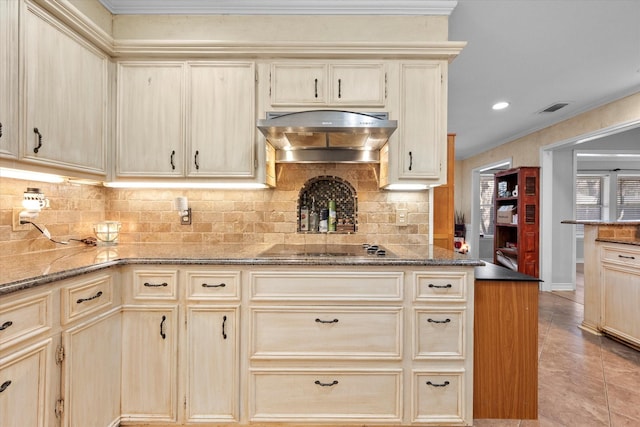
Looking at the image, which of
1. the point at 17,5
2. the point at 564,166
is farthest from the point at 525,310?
the point at 564,166

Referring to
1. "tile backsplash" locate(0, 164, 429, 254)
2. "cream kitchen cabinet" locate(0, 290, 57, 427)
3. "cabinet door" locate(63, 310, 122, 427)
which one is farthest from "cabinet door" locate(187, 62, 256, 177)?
"cream kitchen cabinet" locate(0, 290, 57, 427)

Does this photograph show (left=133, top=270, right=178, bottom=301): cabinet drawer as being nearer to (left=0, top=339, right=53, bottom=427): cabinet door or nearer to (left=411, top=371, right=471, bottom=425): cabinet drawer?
(left=0, top=339, right=53, bottom=427): cabinet door

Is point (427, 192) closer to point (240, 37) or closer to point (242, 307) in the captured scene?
point (242, 307)

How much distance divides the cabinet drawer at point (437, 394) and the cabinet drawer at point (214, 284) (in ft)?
3.73

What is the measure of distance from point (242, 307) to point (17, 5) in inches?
75.3

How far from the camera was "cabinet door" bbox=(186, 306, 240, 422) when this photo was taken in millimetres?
1805

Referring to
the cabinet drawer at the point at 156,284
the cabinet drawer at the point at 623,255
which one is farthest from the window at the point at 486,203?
the cabinet drawer at the point at 156,284

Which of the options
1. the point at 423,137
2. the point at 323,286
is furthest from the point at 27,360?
the point at 423,137

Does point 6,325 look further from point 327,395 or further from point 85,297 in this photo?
point 327,395

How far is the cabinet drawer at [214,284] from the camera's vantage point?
1808 mm

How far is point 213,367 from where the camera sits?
181cm

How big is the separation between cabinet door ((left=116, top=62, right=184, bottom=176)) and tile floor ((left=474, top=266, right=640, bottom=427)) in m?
2.64

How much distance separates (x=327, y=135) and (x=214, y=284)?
1.23 meters

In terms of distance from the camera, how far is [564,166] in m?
5.23
